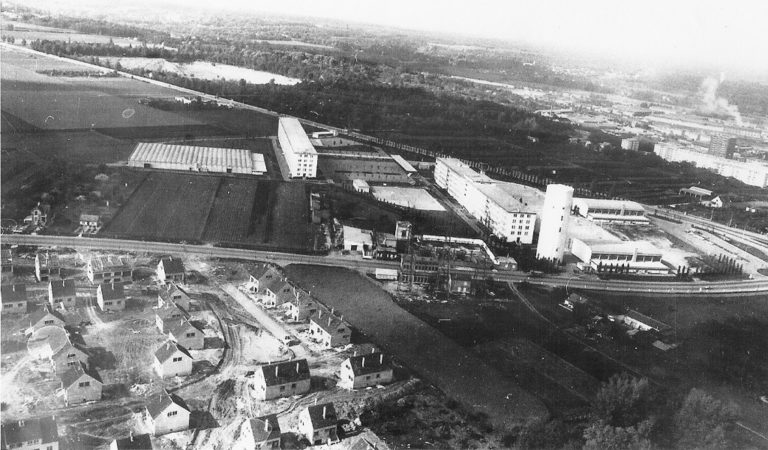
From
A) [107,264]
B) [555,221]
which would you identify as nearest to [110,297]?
[107,264]

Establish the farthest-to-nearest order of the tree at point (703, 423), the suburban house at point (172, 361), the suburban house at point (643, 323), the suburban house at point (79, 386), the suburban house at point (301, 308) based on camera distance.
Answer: the suburban house at point (643, 323) < the suburban house at point (301, 308) < the suburban house at point (172, 361) < the suburban house at point (79, 386) < the tree at point (703, 423)

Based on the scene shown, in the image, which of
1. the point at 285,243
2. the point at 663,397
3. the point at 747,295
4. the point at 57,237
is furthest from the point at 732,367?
the point at 57,237

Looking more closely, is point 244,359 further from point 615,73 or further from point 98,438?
point 615,73

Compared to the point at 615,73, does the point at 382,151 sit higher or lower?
lower

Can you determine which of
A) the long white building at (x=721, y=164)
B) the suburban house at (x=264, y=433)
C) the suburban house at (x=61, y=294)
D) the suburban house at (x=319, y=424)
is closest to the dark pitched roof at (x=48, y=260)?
the suburban house at (x=61, y=294)

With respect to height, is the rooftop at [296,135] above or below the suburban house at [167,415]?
above

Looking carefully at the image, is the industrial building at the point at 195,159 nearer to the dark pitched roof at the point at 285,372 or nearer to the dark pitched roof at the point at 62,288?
the dark pitched roof at the point at 62,288

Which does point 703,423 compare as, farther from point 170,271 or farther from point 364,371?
point 170,271

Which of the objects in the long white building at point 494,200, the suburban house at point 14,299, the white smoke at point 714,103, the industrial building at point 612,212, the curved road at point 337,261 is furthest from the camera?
the white smoke at point 714,103
